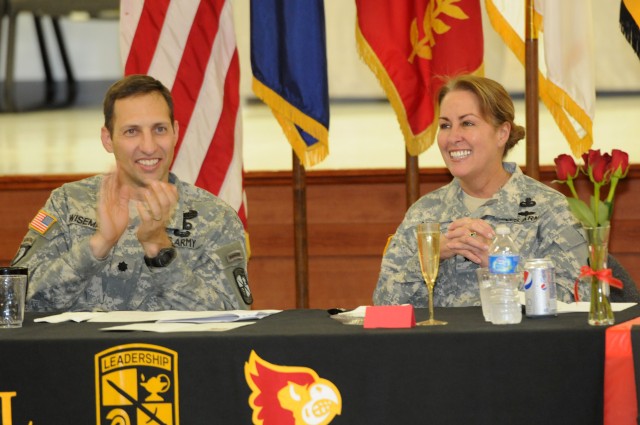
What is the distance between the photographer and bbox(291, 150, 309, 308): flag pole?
4.81 m

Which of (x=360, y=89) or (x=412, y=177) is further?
(x=360, y=89)

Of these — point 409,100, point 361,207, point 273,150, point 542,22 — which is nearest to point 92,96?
point 273,150

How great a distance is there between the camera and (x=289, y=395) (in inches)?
79.2

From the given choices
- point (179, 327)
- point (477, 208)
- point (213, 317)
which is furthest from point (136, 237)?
point (477, 208)

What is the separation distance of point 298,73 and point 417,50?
0.53 metres

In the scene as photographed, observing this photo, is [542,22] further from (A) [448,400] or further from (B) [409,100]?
(A) [448,400]

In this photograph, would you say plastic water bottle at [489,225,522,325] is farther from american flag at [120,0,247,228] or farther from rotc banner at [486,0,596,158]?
american flag at [120,0,247,228]

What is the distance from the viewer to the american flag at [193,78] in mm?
4469

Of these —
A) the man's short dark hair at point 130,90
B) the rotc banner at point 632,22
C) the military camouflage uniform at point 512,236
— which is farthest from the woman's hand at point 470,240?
the rotc banner at point 632,22

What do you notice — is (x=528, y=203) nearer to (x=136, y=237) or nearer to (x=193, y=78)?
(x=136, y=237)

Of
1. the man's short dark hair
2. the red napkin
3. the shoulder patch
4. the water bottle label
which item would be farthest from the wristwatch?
the water bottle label

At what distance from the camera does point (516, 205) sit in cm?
317

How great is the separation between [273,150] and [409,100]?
1224mm

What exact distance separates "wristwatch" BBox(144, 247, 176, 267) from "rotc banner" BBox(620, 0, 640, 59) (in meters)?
2.19
